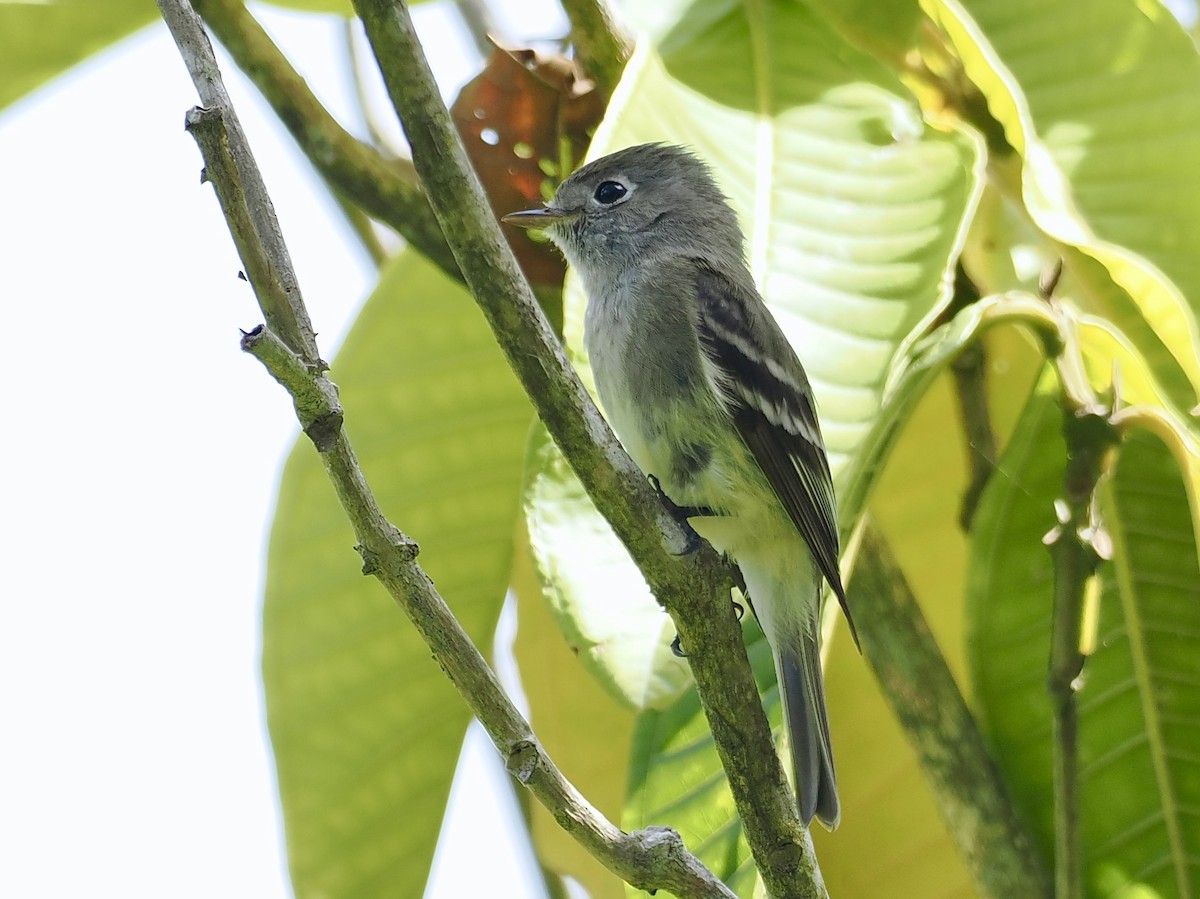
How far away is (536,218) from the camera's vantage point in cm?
259

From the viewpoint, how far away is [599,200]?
2846 mm

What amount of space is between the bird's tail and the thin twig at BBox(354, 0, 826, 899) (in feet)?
1.48

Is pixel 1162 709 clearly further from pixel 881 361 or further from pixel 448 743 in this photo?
pixel 448 743

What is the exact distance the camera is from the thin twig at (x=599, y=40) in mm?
2230

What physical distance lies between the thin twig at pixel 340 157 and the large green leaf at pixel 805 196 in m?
0.33

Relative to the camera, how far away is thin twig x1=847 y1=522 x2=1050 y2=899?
1.93 meters

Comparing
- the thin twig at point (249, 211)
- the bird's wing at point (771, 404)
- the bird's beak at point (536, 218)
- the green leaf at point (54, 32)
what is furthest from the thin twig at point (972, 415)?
the green leaf at point (54, 32)

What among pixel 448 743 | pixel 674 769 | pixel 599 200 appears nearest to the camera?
pixel 674 769

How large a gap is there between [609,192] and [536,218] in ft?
1.19

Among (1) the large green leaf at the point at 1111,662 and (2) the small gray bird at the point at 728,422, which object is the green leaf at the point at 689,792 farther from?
(1) the large green leaf at the point at 1111,662

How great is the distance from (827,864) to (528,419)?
2.98 feet

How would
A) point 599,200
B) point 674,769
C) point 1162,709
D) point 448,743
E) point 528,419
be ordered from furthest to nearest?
point 599,200
point 528,419
point 448,743
point 1162,709
point 674,769

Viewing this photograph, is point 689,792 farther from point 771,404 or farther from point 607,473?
point 771,404

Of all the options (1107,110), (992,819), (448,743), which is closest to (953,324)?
(1107,110)
